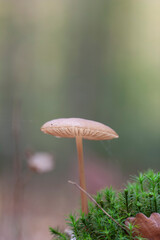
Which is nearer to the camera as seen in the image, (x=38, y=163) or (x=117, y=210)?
(x=117, y=210)

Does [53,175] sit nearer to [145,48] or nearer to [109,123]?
[109,123]

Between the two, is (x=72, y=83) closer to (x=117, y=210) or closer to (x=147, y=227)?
(x=117, y=210)

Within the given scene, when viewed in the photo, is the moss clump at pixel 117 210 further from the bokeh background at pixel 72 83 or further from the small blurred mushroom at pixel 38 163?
the bokeh background at pixel 72 83

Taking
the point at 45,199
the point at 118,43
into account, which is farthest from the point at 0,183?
the point at 118,43

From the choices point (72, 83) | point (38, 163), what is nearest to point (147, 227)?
point (38, 163)

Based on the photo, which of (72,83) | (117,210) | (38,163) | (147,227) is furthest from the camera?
(72,83)

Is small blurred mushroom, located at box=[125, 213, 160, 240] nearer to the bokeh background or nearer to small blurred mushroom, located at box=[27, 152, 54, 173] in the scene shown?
small blurred mushroom, located at box=[27, 152, 54, 173]
